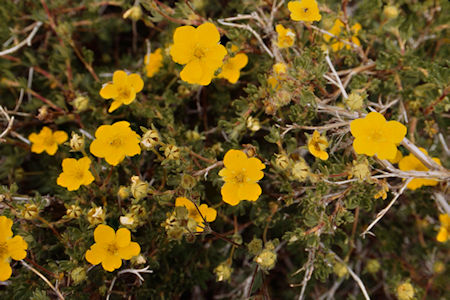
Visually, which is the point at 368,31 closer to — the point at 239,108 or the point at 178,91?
the point at 239,108

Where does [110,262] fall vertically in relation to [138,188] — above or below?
below

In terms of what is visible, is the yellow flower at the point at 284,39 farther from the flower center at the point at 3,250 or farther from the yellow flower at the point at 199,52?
the flower center at the point at 3,250

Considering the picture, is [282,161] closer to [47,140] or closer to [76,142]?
[76,142]

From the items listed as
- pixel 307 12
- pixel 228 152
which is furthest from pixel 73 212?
→ pixel 307 12

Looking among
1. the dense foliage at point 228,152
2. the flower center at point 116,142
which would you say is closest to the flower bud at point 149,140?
the dense foliage at point 228,152

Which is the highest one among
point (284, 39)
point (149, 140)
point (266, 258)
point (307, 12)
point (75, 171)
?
point (307, 12)

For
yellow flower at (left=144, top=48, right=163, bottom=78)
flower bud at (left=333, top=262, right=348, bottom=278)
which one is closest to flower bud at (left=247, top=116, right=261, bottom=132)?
yellow flower at (left=144, top=48, right=163, bottom=78)

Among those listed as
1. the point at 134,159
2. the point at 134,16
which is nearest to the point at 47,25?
the point at 134,16
